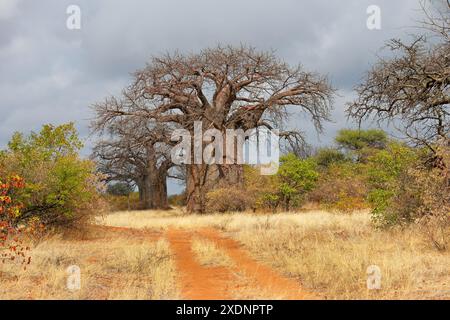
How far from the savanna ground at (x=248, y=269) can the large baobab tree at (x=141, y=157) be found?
12564 mm

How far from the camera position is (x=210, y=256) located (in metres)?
10.8

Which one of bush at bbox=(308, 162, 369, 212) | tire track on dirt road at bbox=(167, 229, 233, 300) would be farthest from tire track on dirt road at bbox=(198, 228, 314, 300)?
bush at bbox=(308, 162, 369, 212)

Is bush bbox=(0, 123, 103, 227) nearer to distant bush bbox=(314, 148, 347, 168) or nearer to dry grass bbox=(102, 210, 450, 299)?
dry grass bbox=(102, 210, 450, 299)

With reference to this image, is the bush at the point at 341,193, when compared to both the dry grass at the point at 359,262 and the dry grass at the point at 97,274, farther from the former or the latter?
the dry grass at the point at 97,274

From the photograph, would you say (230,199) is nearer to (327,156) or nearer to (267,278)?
(267,278)

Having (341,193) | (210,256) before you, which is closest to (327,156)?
(341,193)

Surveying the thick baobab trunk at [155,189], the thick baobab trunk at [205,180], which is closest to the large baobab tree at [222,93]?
the thick baobab trunk at [205,180]

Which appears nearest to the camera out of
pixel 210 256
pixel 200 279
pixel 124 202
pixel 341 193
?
pixel 200 279

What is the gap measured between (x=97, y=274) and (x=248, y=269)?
2.64 m

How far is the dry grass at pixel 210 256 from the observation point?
10094 millimetres

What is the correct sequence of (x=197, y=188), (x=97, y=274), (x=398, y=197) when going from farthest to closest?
(x=197, y=188)
(x=398, y=197)
(x=97, y=274)
